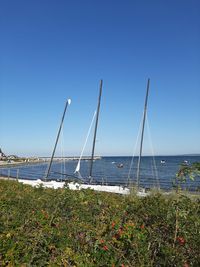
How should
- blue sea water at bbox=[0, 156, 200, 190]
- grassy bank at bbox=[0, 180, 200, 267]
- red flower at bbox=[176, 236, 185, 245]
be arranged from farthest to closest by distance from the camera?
1. blue sea water at bbox=[0, 156, 200, 190]
2. red flower at bbox=[176, 236, 185, 245]
3. grassy bank at bbox=[0, 180, 200, 267]

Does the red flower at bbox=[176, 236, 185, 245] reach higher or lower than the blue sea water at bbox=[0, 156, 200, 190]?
higher

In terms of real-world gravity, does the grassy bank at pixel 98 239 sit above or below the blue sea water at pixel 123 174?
above

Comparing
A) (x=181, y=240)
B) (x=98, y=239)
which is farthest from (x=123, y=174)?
(x=98, y=239)

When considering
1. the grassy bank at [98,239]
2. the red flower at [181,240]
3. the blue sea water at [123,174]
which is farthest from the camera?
the blue sea water at [123,174]

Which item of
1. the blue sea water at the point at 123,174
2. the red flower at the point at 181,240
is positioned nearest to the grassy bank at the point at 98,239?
the red flower at the point at 181,240

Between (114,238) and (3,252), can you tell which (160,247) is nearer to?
(114,238)

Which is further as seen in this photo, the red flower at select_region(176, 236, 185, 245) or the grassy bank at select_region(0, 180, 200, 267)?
the red flower at select_region(176, 236, 185, 245)

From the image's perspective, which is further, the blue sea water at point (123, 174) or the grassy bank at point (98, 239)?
the blue sea water at point (123, 174)

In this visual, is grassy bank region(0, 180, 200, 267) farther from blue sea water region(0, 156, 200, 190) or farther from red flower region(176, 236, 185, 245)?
blue sea water region(0, 156, 200, 190)

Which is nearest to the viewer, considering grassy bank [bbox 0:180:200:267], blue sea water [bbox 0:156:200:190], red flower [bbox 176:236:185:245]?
grassy bank [bbox 0:180:200:267]

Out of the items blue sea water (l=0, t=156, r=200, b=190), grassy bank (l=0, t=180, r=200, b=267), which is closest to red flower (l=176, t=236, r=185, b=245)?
grassy bank (l=0, t=180, r=200, b=267)

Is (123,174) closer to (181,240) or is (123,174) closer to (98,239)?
(181,240)

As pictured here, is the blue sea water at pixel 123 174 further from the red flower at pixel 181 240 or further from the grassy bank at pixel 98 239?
the red flower at pixel 181 240

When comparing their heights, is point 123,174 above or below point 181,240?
below
